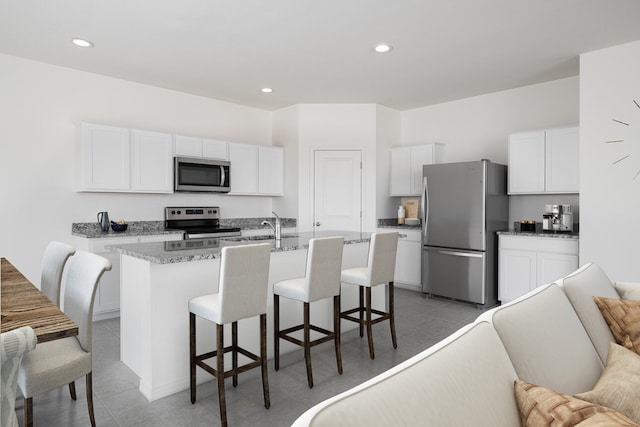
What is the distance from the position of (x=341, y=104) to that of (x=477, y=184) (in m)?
2.31

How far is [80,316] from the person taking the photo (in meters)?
2.03

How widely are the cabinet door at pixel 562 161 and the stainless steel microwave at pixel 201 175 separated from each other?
3.98 meters

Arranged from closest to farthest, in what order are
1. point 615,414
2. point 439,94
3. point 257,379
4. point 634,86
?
point 615,414 < point 257,379 < point 634,86 < point 439,94

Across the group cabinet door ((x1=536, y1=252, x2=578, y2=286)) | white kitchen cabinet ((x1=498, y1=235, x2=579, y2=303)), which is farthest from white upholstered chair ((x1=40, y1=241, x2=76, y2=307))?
cabinet door ((x1=536, y1=252, x2=578, y2=286))

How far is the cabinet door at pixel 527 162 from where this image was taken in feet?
14.9

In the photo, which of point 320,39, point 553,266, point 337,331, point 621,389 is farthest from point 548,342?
point 553,266

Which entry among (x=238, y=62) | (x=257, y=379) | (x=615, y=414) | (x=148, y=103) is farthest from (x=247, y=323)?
(x=148, y=103)

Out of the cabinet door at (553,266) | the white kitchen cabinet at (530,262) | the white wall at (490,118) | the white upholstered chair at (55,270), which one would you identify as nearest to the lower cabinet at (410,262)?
the white kitchen cabinet at (530,262)

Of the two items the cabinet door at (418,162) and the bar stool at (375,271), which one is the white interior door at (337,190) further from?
the bar stool at (375,271)

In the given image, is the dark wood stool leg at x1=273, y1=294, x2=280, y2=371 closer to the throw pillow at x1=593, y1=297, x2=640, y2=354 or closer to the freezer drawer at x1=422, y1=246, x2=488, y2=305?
the throw pillow at x1=593, y1=297, x2=640, y2=354

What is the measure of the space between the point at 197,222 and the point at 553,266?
4.39 metres

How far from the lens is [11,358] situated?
1063 mm

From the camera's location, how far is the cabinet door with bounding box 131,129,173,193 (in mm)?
4551

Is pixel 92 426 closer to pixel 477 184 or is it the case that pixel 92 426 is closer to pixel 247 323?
pixel 247 323
